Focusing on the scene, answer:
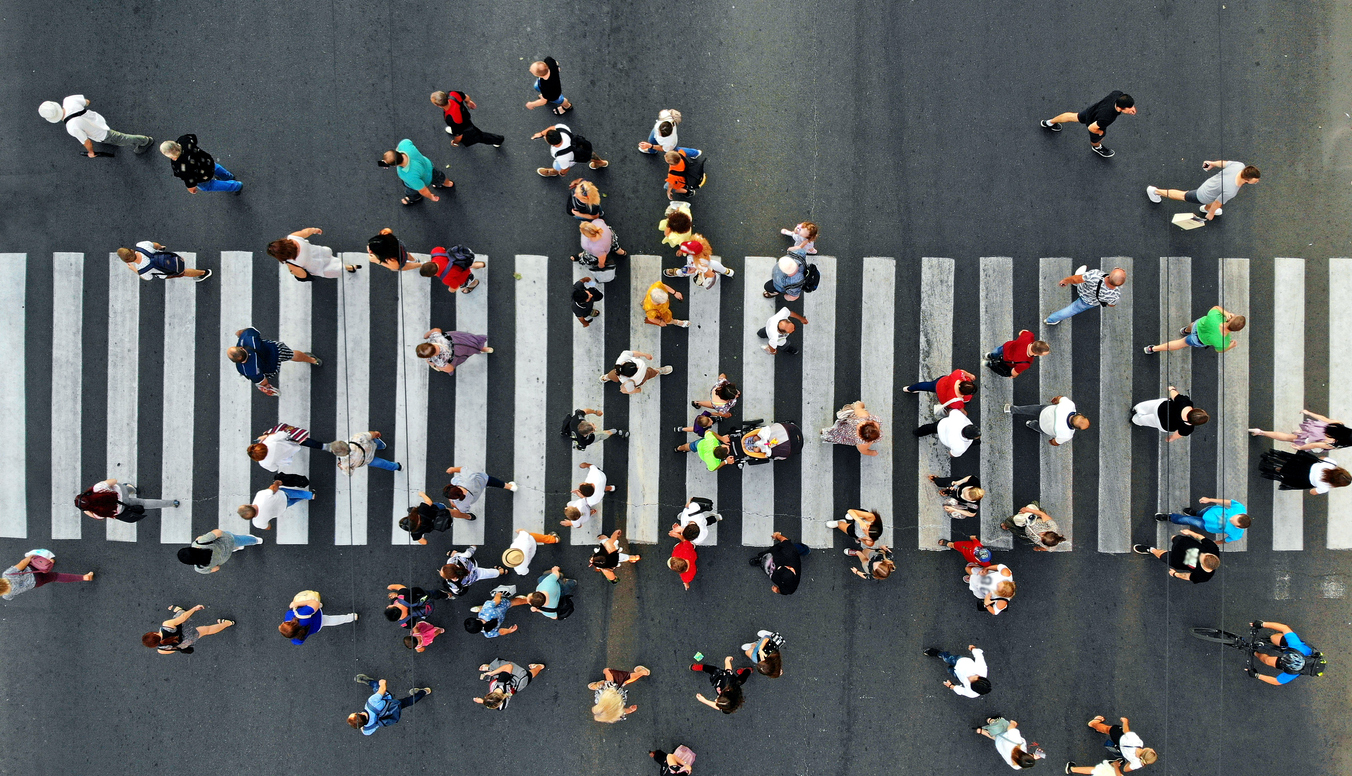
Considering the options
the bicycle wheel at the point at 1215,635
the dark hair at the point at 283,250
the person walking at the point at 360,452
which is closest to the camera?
the dark hair at the point at 283,250

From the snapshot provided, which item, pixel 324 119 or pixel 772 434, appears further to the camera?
pixel 324 119

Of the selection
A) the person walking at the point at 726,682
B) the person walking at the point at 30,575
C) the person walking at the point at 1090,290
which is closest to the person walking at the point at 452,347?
the person walking at the point at 726,682

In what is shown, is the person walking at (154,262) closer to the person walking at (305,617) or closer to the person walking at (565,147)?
Answer: the person walking at (305,617)

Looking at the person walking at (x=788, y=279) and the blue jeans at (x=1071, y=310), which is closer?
the person walking at (x=788, y=279)

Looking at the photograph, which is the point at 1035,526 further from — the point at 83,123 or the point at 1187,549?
the point at 83,123

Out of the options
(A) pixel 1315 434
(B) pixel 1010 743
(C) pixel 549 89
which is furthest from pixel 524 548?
(A) pixel 1315 434

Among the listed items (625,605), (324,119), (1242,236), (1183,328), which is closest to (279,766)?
(625,605)

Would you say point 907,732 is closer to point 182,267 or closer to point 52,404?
point 182,267
